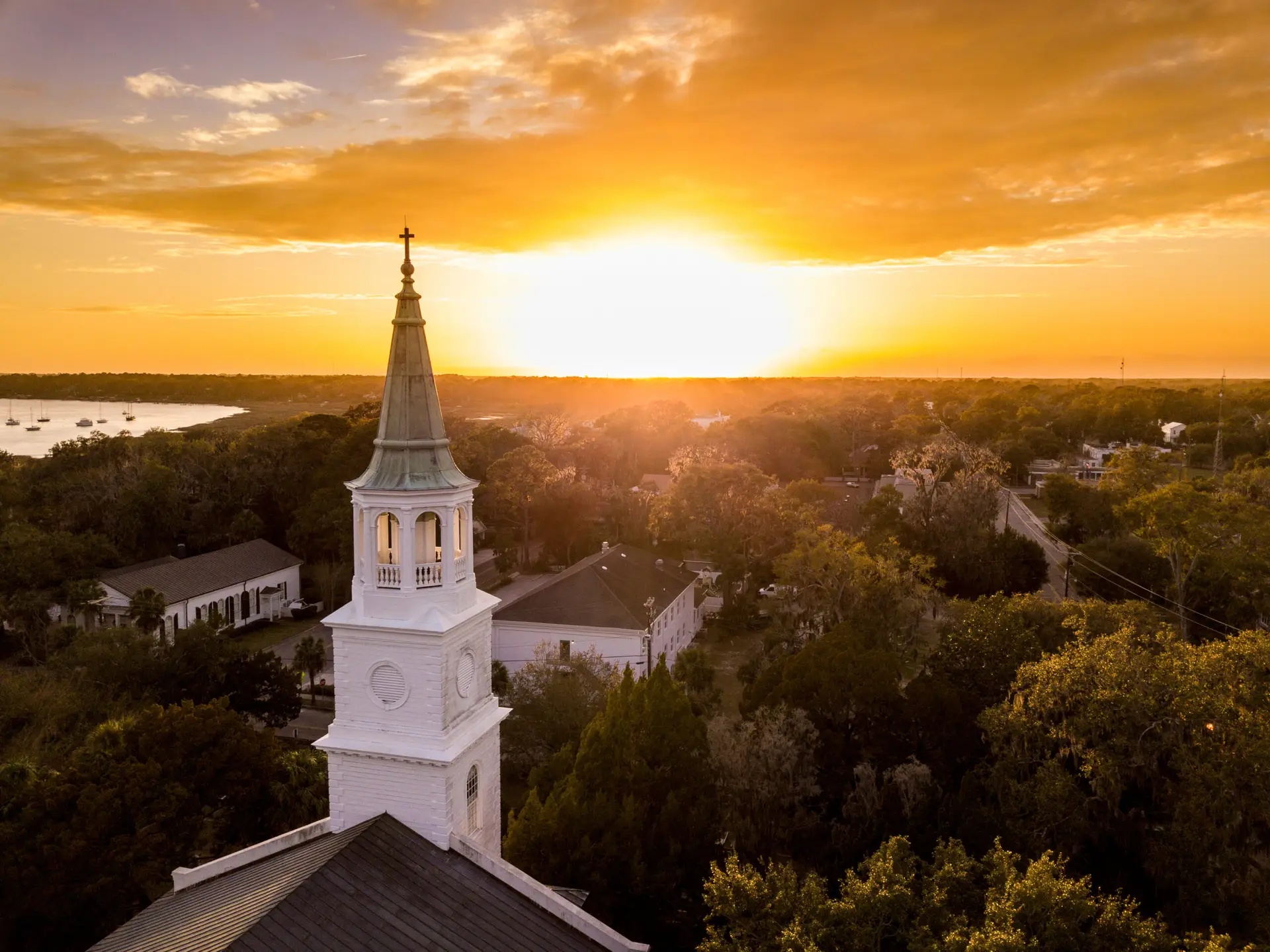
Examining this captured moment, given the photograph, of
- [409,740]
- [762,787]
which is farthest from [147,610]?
[762,787]

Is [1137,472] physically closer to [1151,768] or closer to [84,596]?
[1151,768]

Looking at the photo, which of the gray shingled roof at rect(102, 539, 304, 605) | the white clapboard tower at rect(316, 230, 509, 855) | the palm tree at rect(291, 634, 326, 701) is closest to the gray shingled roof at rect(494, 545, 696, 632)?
the palm tree at rect(291, 634, 326, 701)

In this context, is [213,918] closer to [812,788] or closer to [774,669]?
[812,788]

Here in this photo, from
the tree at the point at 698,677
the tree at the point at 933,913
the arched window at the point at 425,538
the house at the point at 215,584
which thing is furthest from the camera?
the house at the point at 215,584

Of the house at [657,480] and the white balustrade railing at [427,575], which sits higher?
the white balustrade railing at [427,575]

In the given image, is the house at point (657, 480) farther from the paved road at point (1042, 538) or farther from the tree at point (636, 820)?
the tree at point (636, 820)

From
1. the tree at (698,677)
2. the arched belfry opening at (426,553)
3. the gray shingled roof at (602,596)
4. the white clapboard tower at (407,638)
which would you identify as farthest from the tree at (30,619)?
the arched belfry opening at (426,553)

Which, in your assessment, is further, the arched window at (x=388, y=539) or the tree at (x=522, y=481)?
the tree at (x=522, y=481)
